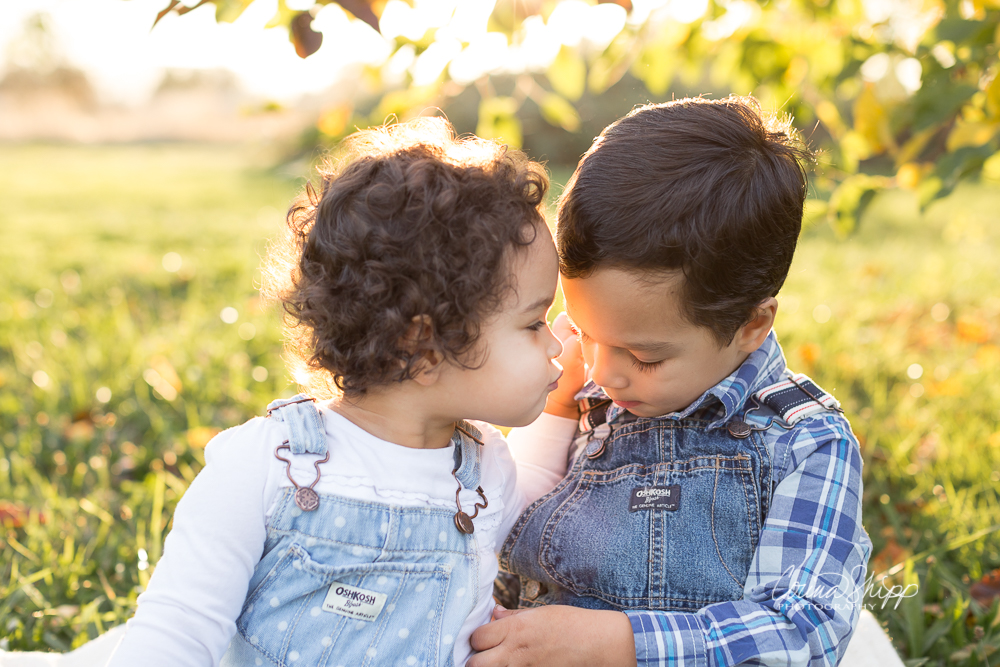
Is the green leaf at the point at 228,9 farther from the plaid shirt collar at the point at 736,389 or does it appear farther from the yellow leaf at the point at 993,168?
the yellow leaf at the point at 993,168

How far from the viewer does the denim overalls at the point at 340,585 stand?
1231 millimetres

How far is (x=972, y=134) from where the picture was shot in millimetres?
2045

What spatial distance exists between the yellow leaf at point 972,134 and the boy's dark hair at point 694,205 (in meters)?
0.89

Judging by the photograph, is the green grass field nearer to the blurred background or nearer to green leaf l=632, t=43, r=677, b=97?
the blurred background

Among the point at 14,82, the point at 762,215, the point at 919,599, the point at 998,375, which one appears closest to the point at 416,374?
the point at 762,215

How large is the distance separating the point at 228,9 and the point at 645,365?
1.07m

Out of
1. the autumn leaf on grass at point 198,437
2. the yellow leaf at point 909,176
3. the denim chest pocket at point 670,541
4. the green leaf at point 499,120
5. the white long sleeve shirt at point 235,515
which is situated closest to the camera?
the white long sleeve shirt at point 235,515

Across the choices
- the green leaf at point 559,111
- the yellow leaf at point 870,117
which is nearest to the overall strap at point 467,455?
the green leaf at point 559,111

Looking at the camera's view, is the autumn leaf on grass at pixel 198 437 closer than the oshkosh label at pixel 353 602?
No

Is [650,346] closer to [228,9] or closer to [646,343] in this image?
[646,343]

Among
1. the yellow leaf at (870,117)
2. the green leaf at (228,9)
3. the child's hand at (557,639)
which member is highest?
the green leaf at (228,9)

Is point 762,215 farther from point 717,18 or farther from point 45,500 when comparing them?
point 45,500

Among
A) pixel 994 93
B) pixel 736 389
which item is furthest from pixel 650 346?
pixel 994 93

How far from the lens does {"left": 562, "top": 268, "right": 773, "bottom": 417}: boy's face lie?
1354mm
